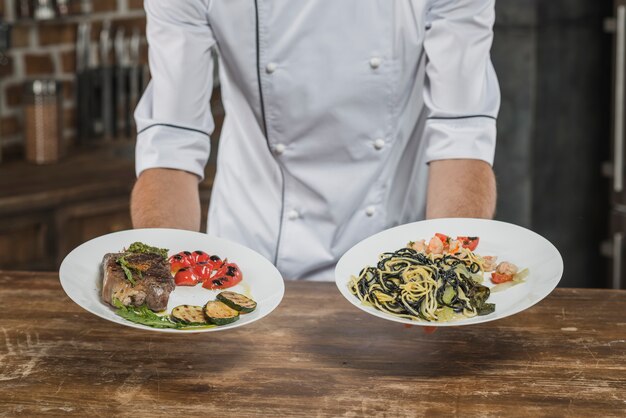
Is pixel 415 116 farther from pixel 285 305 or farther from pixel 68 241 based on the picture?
pixel 68 241

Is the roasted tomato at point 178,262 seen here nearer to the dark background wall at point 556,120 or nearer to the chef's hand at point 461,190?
the chef's hand at point 461,190

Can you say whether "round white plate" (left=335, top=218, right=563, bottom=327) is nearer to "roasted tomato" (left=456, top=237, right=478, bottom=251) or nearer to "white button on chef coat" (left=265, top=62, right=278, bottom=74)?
"roasted tomato" (left=456, top=237, right=478, bottom=251)

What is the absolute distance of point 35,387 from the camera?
1.43 meters

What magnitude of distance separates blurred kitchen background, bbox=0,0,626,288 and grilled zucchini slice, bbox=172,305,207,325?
68.1 inches

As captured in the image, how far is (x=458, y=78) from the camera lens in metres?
2.01

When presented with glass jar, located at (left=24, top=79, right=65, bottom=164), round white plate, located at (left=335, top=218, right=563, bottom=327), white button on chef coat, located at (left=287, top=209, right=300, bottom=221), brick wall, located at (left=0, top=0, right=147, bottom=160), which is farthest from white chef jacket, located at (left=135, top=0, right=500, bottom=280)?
brick wall, located at (left=0, top=0, right=147, bottom=160)

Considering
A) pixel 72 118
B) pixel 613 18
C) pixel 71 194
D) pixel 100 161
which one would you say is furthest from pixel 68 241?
pixel 613 18

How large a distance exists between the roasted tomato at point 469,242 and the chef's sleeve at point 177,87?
0.65m

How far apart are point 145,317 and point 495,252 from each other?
59cm

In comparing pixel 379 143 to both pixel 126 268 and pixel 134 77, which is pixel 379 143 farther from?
pixel 134 77

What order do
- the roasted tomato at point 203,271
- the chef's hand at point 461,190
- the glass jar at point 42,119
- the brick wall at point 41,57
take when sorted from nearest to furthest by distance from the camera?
1. the roasted tomato at point 203,271
2. the chef's hand at point 461,190
3. the glass jar at point 42,119
4. the brick wall at point 41,57

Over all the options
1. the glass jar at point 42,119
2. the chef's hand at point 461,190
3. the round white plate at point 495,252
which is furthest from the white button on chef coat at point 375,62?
the glass jar at point 42,119

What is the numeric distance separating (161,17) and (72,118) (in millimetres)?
1788

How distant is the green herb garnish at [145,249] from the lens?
164 centimetres
